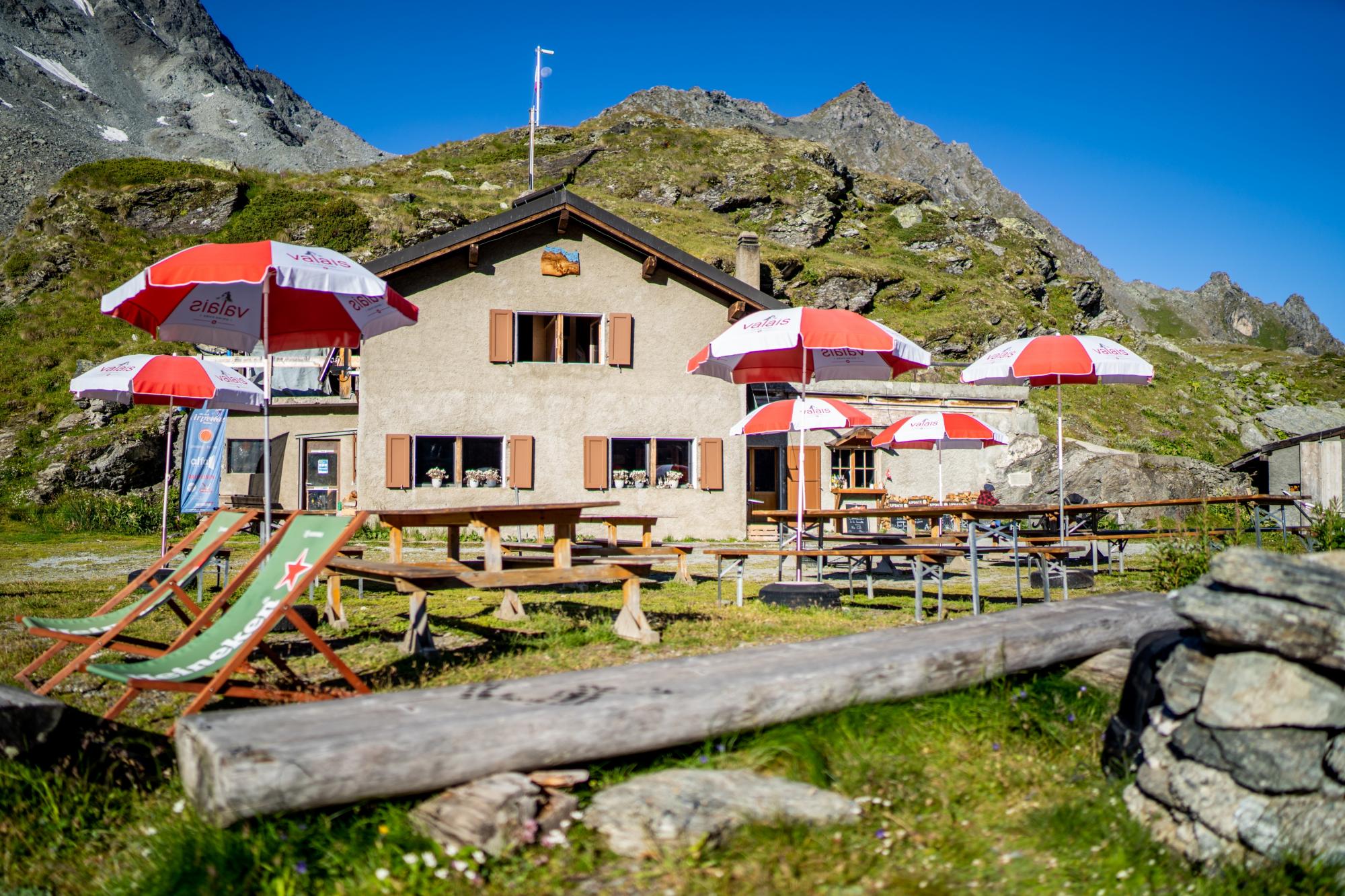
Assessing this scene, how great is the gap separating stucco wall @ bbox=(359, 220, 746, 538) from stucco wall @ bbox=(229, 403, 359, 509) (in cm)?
174

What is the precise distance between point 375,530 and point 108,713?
45.6 ft

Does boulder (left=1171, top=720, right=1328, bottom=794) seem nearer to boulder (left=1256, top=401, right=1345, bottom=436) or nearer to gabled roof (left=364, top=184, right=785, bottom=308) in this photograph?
gabled roof (left=364, top=184, right=785, bottom=308)

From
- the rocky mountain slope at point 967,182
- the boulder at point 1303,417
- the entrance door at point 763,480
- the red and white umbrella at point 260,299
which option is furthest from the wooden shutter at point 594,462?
the rocky mountain slope at point 967,182

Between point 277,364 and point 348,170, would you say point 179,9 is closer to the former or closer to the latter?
point 348,170

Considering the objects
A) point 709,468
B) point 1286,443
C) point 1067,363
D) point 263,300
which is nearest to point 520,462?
point 709,468

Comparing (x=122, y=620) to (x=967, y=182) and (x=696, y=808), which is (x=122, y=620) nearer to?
(x=696, y=808)

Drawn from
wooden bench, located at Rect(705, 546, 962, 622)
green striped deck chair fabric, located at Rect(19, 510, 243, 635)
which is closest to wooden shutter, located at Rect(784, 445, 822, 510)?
wooden bench, located at Rect(705, 546, 962, 622)

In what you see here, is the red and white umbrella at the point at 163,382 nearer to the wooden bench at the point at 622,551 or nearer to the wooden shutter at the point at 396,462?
the wooden bench at the point at 622,551

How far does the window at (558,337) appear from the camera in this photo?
57.2 ft

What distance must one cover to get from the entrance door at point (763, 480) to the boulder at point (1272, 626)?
570 inches

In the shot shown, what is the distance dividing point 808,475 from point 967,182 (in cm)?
14563

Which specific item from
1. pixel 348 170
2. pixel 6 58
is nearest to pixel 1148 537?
pixel 348 170

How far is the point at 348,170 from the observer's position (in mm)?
48375

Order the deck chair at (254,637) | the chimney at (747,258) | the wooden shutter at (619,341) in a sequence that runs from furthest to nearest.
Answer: the chimney at (747,258)
the wooden shutter at (619,341)
the deck chair at (254,637)
